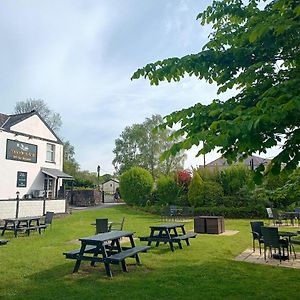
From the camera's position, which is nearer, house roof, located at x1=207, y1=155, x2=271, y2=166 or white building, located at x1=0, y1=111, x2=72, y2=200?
house roof, located at x1=207, y1=155, x2=271, y2=166

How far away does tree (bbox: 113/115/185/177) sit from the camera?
49.0 m

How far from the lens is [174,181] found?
90.4 ft

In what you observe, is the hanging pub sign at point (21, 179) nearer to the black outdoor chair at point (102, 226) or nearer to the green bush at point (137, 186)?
the green bush at point (137, 186)

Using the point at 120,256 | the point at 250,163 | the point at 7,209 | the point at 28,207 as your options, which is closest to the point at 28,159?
the point at 28,207

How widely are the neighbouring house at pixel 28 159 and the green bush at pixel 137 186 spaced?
553 cm

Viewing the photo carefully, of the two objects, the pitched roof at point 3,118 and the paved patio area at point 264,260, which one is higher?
the pitched roof at point 3,118

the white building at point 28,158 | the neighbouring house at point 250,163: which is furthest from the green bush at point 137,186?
the white building at point 28,158

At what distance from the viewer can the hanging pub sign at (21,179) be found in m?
24.0

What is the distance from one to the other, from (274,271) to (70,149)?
180ft

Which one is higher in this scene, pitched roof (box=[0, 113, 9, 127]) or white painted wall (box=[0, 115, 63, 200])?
pitched roof (box=[0, 113, 9, 127])

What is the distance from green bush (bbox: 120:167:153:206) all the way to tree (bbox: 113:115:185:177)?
1692cm

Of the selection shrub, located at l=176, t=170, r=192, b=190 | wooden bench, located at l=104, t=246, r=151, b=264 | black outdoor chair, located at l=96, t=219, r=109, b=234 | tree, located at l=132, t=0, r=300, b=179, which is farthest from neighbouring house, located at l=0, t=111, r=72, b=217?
tree, located at l=132, t=0, r=300, b=179

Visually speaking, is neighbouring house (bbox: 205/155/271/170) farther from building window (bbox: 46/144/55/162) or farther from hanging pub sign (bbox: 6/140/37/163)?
hanging pub sign (bbox: 6/140/37/163)

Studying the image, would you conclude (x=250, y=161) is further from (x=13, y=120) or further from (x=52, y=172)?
(x=13, y=120)
